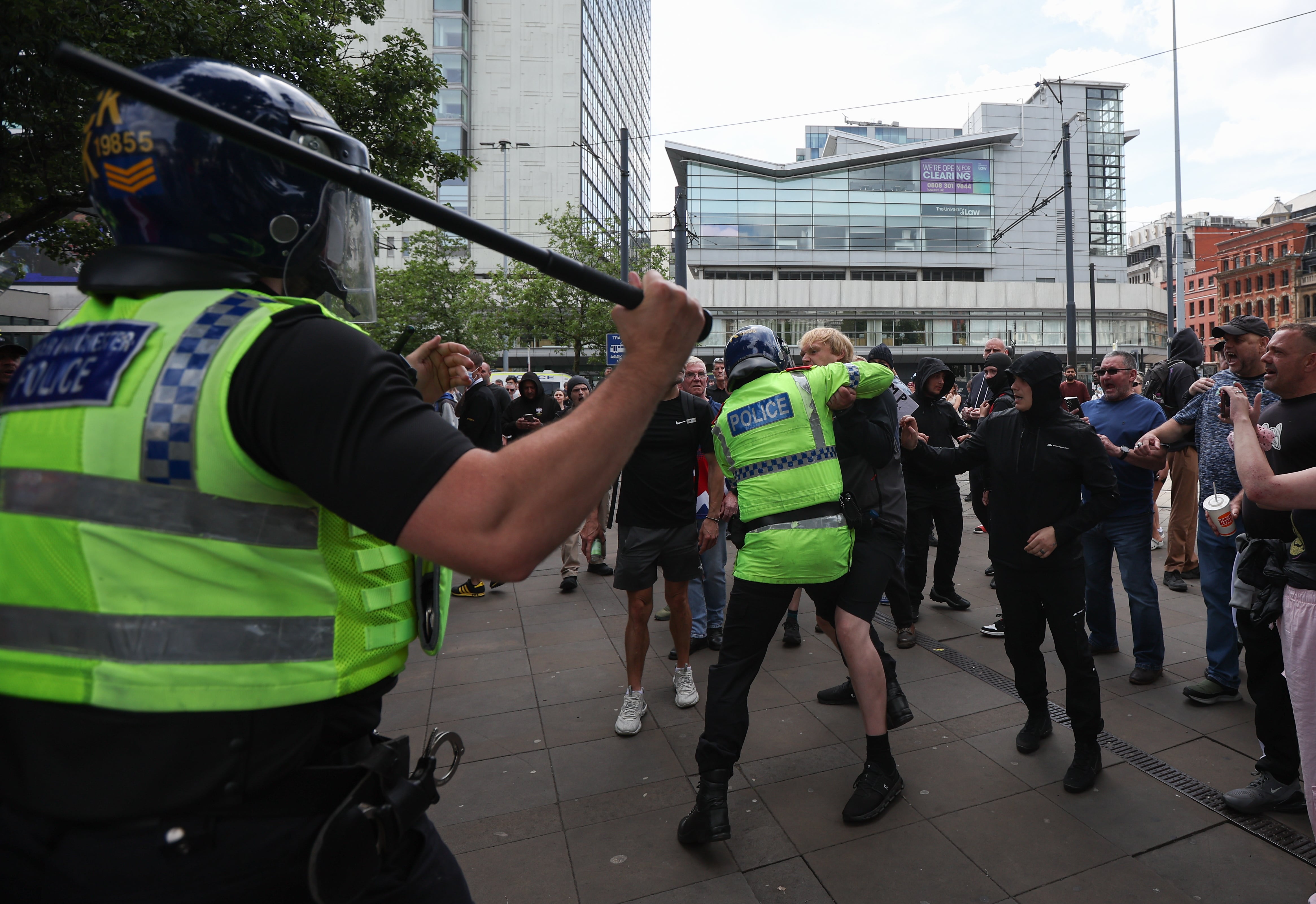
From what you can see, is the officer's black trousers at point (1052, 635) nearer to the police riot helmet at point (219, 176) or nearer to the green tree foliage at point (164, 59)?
the police riot helmet at point (219, 176)

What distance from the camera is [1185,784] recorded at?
336cm

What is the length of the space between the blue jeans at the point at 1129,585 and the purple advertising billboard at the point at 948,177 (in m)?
59.6

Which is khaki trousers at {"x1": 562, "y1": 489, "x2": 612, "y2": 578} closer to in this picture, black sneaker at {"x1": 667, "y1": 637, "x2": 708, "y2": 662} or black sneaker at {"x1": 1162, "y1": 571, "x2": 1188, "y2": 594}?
black sneaker at {"x1": 667, "y1": 637, "x2": 708, "y2": 662}

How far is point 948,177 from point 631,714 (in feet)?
208

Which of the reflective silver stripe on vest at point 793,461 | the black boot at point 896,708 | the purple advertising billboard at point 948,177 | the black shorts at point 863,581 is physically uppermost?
the purple advertising billboard at point 948,177

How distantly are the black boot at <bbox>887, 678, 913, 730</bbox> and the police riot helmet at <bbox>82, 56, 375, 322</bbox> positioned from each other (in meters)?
3.44

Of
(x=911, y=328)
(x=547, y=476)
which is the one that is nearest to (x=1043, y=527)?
(x=547, y=476)

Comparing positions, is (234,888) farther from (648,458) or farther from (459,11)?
(459,11)

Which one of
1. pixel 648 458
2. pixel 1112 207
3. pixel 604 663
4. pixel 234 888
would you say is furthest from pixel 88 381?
pixel 1112 207

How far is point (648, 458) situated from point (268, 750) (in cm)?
353

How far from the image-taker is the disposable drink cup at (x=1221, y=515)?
3.39m

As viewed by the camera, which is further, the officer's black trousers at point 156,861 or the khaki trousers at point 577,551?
the khaki trousers at point 577,551

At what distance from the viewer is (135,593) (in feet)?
3.19

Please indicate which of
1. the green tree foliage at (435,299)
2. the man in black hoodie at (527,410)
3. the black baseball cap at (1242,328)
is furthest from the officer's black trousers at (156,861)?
the green tree foliage at (435,299)
